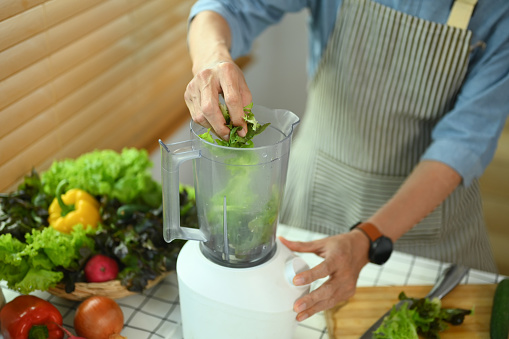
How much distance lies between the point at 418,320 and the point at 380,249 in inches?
5.1

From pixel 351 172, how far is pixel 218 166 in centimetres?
62

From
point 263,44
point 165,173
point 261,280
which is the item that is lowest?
point 263,44

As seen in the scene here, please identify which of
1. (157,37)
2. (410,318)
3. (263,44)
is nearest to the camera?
(410,318)

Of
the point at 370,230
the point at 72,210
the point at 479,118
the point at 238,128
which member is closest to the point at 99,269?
the point at 72,210

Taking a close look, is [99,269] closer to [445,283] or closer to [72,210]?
[72,210]

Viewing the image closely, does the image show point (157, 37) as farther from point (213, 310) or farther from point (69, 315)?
point (213, 310)

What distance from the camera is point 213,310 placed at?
0.75 metres

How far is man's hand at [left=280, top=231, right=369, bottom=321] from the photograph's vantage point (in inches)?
31.5

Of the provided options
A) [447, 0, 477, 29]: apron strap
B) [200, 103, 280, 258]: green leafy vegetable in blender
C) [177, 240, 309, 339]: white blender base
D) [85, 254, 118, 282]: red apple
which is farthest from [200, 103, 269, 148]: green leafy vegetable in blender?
[447, 0, 477, 29]: apron strap

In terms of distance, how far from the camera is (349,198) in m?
1.30

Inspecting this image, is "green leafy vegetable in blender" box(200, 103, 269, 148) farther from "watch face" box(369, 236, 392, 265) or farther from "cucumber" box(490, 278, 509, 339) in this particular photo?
"cucumber" box(490, 278, 509, 339)

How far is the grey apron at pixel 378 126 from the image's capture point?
1120 millimetres

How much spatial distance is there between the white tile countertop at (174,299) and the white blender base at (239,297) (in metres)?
0.12

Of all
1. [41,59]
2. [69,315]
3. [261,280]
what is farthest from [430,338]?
[41,59]
